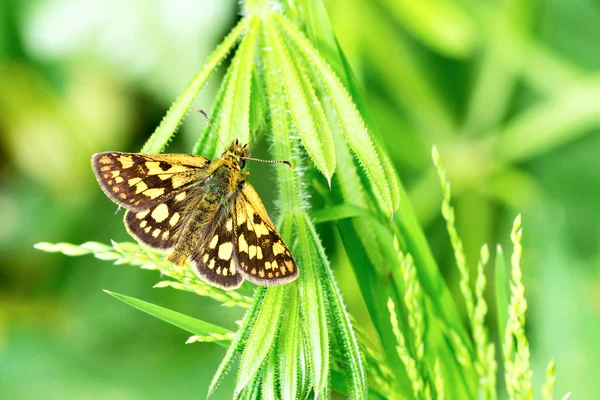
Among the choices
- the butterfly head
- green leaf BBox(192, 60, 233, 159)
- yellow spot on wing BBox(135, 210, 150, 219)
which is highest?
green leaf BBox(192, 60, 233, 159)

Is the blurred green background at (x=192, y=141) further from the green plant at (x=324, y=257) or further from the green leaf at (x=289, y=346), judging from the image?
the green leaf at (x=289, y=346)

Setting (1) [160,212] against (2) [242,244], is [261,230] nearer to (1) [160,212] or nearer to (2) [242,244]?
(2) [242,244]

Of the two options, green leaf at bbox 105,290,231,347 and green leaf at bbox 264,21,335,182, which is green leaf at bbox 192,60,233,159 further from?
green leaf at bbox 105,290,231,347

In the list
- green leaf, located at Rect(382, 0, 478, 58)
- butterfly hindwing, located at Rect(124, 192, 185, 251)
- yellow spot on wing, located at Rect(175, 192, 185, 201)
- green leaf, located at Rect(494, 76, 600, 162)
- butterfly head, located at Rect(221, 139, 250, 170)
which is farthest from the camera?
green leaf, located at Rect(494, 76, 600, 162)

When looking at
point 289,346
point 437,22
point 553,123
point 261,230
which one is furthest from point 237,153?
point 553,123

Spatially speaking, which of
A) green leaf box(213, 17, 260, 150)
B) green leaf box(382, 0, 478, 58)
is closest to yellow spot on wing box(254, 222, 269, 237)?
green leaf box(213, 17, 260, 150)

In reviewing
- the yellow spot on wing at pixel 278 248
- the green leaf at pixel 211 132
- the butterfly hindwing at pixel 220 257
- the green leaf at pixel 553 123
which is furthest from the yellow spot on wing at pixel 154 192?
the green leaf at pixel 553 123
